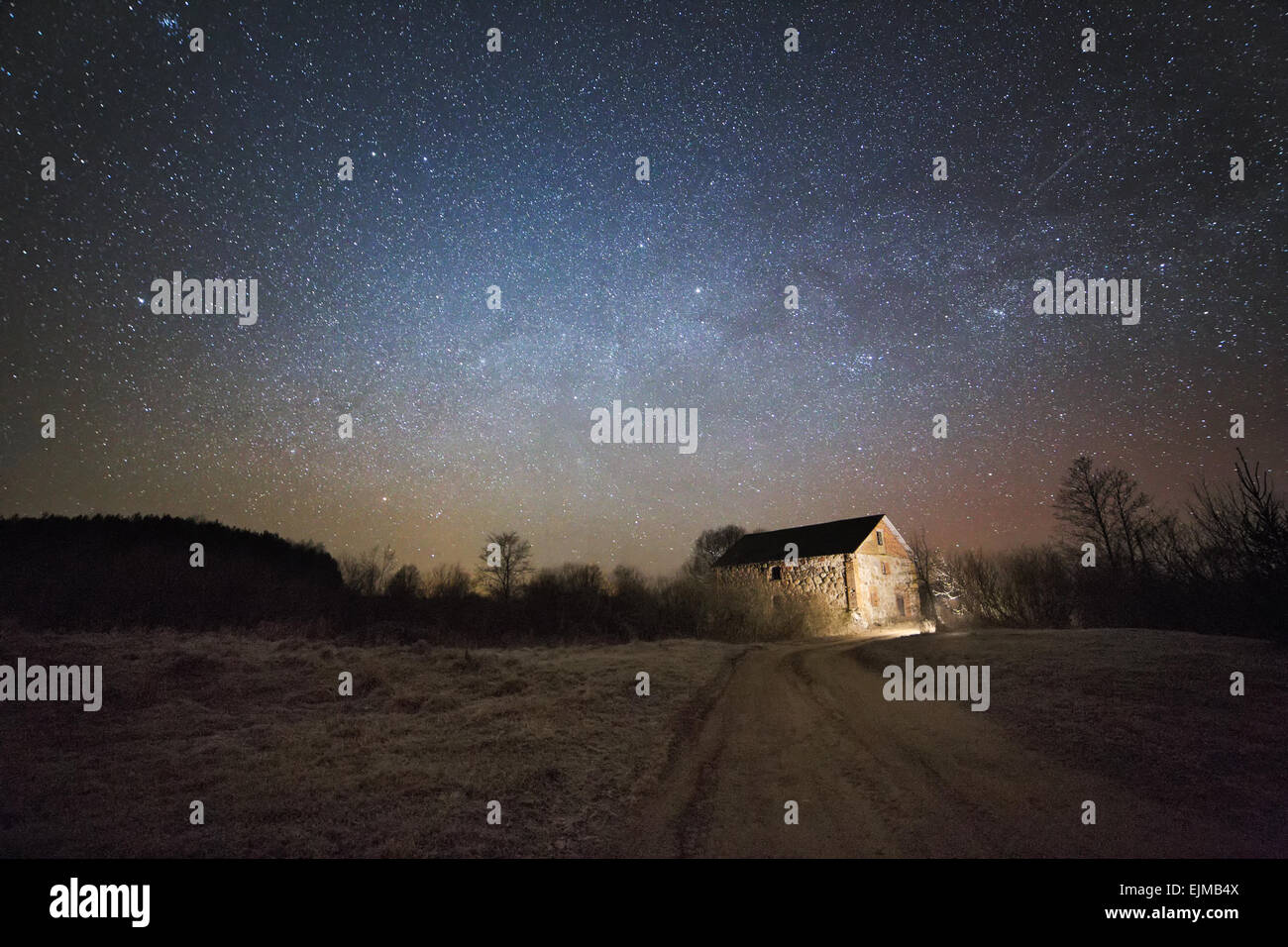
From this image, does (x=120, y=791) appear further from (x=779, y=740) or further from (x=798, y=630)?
(x=798, y=630)

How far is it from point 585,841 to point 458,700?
8.60 meters

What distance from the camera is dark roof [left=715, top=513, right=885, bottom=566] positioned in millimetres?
43969

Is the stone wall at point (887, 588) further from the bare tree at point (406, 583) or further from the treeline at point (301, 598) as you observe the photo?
the bare tree at point (406, 583)

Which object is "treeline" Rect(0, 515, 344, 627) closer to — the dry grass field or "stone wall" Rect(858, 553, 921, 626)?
the dry grass field

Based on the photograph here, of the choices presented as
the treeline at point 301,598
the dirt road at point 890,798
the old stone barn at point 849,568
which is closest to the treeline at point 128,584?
the treeline at point 301,598

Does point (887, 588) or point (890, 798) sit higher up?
point (890, 798)

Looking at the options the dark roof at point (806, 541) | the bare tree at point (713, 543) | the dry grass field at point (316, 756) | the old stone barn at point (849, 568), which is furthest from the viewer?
the bare tree at point (713, 543)

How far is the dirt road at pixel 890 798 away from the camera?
16.3 ft


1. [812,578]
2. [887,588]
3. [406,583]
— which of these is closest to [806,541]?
[812,578]

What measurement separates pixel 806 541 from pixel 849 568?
21.7 ft

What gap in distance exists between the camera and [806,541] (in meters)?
47.5

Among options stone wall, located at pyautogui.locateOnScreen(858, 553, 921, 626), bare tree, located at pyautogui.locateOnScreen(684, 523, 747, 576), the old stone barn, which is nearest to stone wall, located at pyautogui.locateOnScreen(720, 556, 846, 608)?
the old stone barn

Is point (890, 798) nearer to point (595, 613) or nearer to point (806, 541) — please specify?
point (595, 613)
